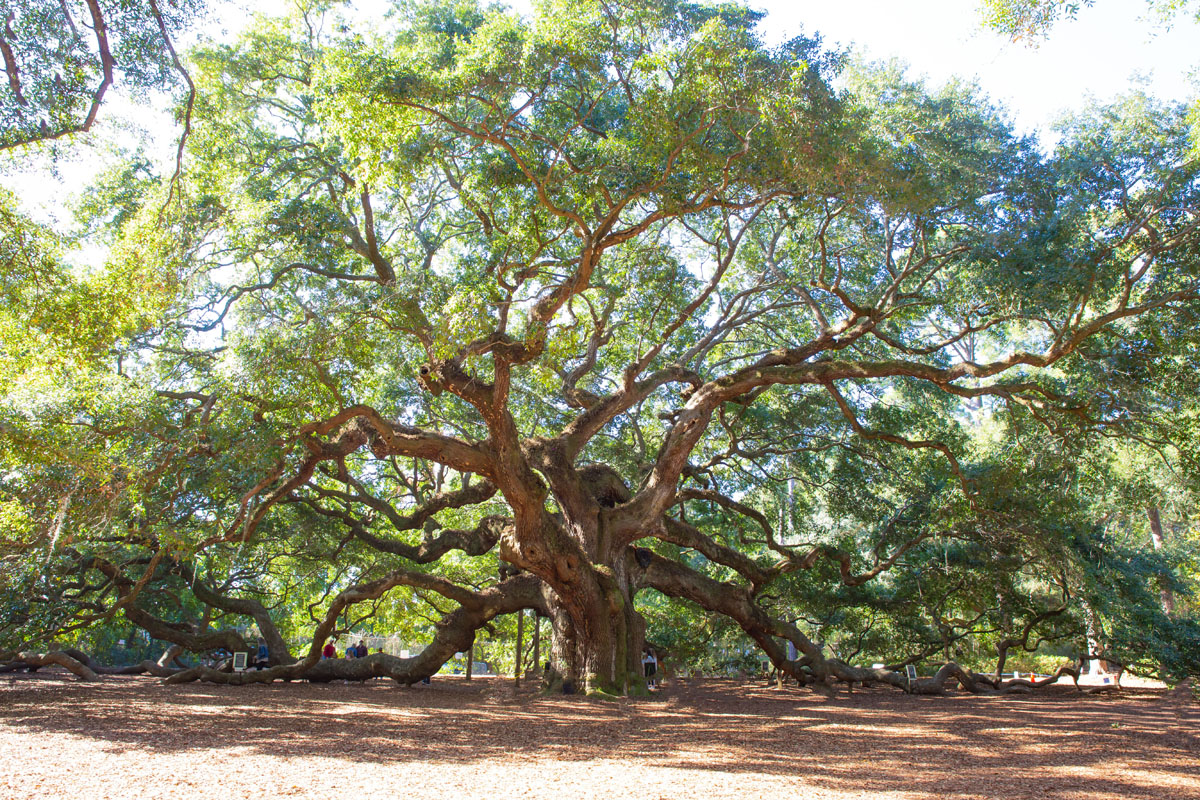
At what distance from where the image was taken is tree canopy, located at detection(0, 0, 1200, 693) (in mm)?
7266

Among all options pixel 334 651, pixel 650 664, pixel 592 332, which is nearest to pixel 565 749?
pixel 592 332

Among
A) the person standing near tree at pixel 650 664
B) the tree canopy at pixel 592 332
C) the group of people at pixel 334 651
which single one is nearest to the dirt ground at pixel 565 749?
the tree canopy at pixel 592 332

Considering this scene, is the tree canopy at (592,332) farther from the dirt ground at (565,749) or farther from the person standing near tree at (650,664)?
the person standing near tree at (650,664)

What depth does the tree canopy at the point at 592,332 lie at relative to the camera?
7.27 metres

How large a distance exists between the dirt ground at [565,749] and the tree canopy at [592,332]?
164 centimetres

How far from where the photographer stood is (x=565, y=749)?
533 cm

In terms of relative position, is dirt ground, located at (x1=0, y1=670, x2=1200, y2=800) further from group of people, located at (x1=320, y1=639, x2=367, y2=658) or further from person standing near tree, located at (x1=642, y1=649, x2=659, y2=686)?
group of people, located at (x1=320, y1=639, x2=367, y2=658)

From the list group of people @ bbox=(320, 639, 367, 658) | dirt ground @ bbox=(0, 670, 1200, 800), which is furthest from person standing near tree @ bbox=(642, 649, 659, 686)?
group of people @ bbox=(320, 639, 367, 658)

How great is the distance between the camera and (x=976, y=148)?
369 inches

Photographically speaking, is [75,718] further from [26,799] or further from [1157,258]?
[1157,258]

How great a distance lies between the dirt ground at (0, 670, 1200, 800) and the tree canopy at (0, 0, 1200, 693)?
1.64 m

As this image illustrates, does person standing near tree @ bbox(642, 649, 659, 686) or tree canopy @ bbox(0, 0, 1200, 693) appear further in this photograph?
person standing near tree @ bbox(642, 649, 659, 686)

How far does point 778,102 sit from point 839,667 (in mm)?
9048

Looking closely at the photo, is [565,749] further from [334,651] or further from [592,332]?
[334,651]
